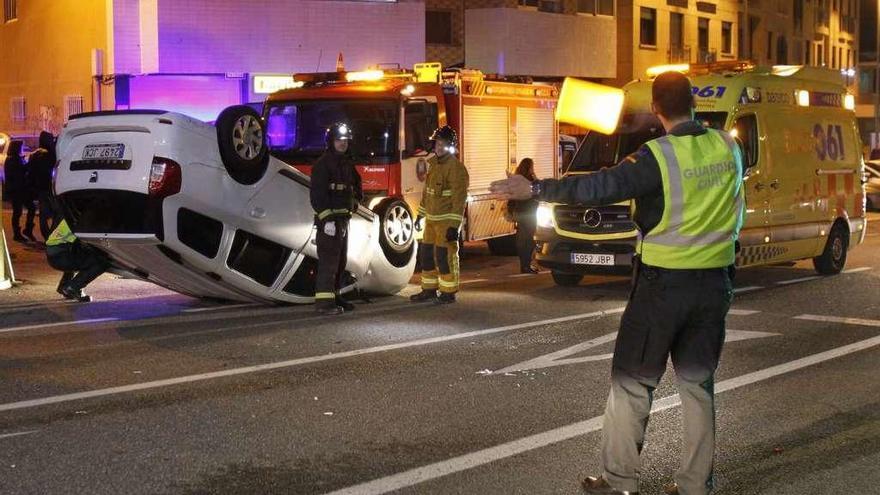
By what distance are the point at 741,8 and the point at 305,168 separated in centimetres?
3827

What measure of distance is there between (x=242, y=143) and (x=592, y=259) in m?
4.34

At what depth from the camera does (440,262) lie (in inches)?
477

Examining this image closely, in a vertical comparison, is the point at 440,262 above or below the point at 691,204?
below

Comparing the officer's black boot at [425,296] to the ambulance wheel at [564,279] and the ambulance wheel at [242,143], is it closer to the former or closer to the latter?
the ambulance wheel at [564,279]

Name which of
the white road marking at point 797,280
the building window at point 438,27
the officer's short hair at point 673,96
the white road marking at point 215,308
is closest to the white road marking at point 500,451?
the officer's short hair at point 673,96

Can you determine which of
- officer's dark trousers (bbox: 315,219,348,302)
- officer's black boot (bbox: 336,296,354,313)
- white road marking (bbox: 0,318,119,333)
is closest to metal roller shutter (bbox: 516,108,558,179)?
officer's black boot (bbox: 336,296,354,313)

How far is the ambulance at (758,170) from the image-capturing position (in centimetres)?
1307

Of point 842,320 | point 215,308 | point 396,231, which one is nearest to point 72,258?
point 215,308

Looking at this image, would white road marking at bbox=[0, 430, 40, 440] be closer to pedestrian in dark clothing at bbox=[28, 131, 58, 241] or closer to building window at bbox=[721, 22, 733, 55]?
pedestrian in dark clothing at bbox=[28, 131, 58, 241]

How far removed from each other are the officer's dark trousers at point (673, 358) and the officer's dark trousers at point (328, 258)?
245 inches

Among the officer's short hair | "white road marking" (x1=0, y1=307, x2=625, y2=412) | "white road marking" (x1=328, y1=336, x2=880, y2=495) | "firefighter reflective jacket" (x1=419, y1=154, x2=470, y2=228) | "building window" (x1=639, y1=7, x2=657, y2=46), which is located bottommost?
"white road marking" (x1=328, y1=336, x2=880, y2=495)

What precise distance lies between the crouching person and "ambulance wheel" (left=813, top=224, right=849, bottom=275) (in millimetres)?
8745

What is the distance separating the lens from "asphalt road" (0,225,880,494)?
19.2 feet

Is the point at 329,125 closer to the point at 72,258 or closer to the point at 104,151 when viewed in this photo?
the point at 72,258
